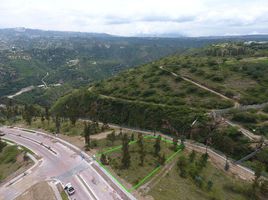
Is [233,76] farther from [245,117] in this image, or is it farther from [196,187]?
[196,187]

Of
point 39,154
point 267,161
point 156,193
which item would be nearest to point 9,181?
point 39,154

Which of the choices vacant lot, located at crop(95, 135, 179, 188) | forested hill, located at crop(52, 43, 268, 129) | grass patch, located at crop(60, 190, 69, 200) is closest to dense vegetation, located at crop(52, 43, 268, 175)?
forested hill, located at crop(52, 43, 268, 129)

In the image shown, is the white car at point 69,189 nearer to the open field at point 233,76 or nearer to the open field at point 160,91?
the open field at point 160,91

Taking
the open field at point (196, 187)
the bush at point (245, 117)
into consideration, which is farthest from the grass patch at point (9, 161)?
the bush at point (245, 117)

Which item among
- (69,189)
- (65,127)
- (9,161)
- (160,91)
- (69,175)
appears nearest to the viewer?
(69,189)

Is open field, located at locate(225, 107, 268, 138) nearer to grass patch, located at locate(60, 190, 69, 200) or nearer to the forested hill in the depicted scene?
the forested hill

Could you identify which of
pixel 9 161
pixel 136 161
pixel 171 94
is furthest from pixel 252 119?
pixel 9 161
